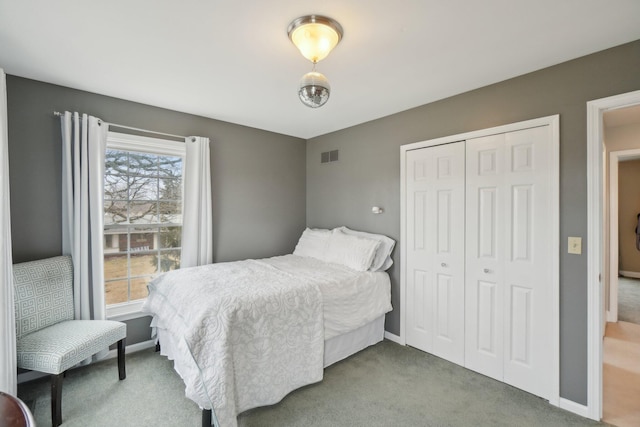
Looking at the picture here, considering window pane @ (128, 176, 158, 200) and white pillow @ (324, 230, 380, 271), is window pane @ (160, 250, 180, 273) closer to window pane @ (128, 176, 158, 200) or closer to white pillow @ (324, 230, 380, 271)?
window pane @ (128, 176, 158, 200)

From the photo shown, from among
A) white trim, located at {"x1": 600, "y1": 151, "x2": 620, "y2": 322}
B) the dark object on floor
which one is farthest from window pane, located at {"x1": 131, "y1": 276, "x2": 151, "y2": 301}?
white trim, located at {"x1": 600, "y1": 151, "x2": 620, "y2": 322}

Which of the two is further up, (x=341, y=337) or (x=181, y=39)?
(x=181, y=39)

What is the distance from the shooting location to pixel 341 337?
8.57 ft

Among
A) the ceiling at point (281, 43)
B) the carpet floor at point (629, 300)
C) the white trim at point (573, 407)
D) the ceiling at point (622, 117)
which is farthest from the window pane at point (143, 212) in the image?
the carpet floor at point (629, 300)

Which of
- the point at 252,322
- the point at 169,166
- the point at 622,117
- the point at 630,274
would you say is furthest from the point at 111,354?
the point at 630,274

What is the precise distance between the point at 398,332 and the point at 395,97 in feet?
8.00

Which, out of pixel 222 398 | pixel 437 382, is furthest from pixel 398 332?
pixel 222 398

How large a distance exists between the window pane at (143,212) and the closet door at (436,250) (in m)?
2.73

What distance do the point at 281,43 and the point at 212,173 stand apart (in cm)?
194

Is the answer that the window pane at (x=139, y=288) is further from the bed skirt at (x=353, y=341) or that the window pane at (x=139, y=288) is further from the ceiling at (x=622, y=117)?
the ceiling at (x=622, y=117)

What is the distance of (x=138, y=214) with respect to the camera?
9.78 ft

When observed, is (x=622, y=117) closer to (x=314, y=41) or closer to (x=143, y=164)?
(x=314, y=41)

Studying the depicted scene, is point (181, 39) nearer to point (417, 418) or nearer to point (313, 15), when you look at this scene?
point (313, 15)

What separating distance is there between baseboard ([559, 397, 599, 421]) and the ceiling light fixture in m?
2.71
